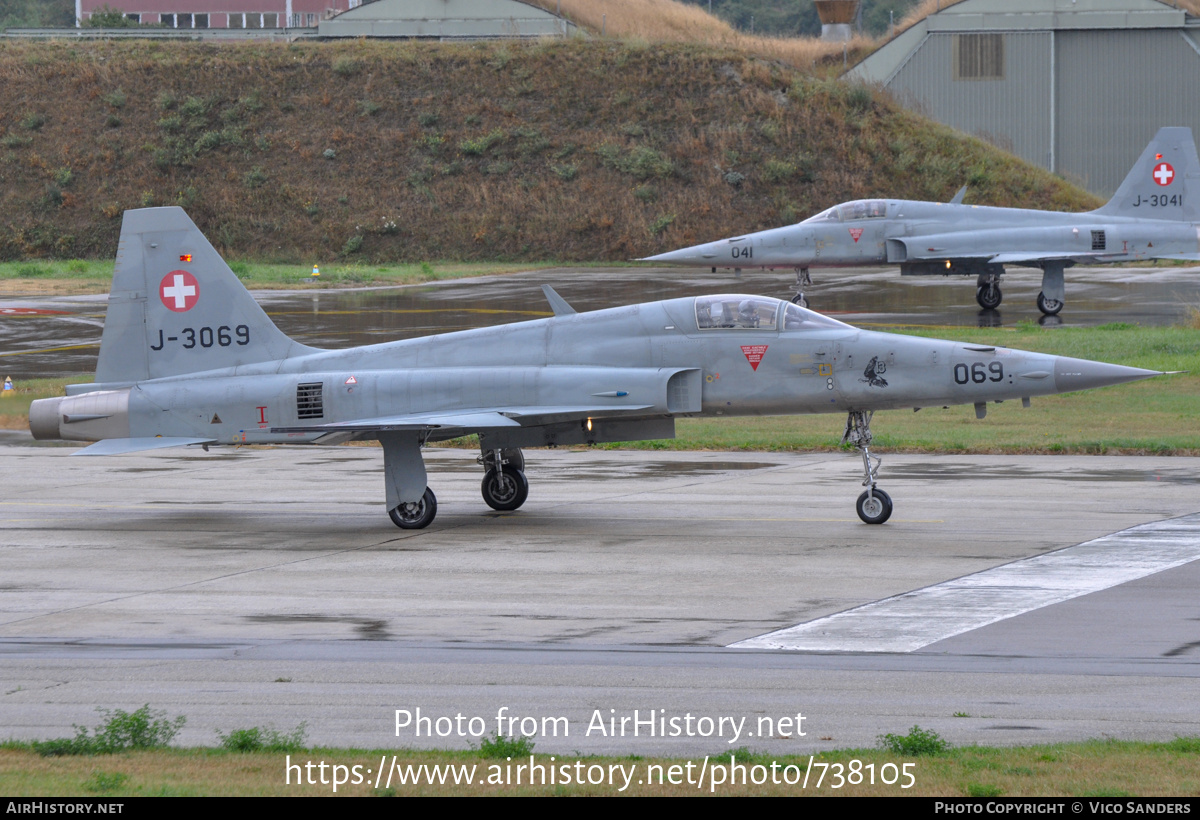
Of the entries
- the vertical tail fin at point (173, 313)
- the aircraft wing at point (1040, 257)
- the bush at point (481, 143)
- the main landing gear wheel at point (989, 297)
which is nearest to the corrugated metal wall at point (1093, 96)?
the bush at point (481, 143)

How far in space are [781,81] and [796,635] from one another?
190 ft

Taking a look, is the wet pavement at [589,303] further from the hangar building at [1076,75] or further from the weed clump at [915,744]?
the weed clump at [915,744]

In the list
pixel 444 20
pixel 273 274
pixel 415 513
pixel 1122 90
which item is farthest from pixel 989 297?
pixel 444 20

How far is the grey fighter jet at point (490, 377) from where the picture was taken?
1580 cm

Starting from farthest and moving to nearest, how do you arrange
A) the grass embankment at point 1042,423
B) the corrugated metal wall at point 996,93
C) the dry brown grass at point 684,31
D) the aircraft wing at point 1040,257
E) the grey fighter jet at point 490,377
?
1. the dry brown grass at point 684,31
2. the corrugated metal wall at point 996,93
3. the aircraft wing at point 1040,257
4. the grass embankment at point 1042,423
5. the grey fighter jet at point 490,377

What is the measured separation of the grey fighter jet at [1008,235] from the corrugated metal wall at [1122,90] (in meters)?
26.3

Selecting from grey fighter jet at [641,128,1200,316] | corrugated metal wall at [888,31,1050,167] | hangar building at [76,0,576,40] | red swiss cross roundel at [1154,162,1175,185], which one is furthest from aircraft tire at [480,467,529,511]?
hangar building at [76,0,576,40]

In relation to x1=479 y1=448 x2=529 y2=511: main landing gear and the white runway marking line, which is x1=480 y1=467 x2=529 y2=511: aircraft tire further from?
the white runway marking line

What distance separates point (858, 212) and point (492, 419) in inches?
959

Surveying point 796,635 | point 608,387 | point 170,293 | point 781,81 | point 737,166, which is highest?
point 781,81

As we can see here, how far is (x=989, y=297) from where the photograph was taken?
38.7 meters

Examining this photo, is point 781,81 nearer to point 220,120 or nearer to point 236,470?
point 220,120
